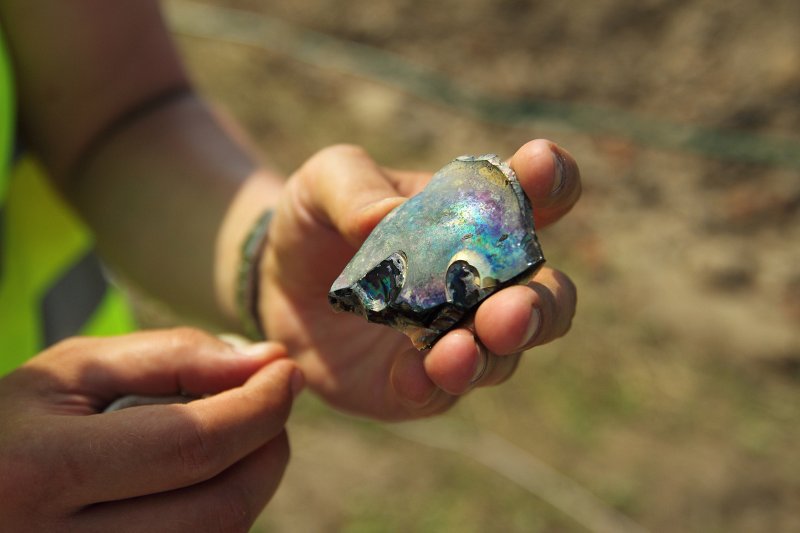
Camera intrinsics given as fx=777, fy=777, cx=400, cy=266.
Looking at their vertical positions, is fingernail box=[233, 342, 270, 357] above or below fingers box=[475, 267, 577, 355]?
below

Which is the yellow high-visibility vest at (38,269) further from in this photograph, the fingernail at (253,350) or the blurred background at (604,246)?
the blurred background at (604,246)

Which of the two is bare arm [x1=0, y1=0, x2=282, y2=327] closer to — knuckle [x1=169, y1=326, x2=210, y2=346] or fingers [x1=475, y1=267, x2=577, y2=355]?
knuckle [x1=169, y1=326, x2=210, y2=346]

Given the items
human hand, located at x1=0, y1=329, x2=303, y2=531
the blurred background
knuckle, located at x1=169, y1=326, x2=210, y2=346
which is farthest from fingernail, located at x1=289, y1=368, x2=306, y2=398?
the blurred background

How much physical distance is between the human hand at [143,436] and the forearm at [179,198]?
→ 376 millimetres

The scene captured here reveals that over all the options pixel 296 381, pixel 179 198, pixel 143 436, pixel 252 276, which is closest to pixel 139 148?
pixel 179 198

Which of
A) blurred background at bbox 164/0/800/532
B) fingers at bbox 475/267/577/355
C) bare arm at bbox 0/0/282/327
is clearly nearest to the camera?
fingers at bbox 475/267/577/355

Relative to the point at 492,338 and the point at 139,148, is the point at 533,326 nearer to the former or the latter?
the point at 492,338

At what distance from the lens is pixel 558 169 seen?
110cm

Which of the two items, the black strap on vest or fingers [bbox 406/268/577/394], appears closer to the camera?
fingers [bbox 406/268/577/394]

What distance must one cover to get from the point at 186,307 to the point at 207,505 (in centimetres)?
75

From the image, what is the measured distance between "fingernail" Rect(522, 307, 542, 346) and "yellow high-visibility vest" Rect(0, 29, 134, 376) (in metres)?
1.03

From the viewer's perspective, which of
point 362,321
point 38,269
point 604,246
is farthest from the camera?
point 604,246

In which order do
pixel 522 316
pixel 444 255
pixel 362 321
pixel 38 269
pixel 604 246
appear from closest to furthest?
pixel 522 316, pixel 444 255, pixel 362 321, pixel 38 269, pixel 604 246

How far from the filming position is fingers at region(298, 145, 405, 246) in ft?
3.91
